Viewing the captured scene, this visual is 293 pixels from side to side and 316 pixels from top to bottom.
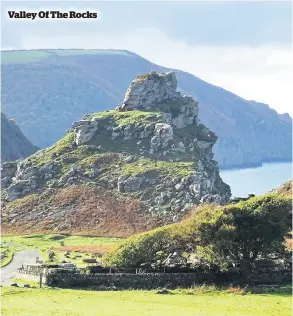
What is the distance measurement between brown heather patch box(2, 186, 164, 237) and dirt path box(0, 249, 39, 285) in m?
33.5

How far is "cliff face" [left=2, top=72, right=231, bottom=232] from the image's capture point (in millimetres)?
146750

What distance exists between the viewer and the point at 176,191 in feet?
480

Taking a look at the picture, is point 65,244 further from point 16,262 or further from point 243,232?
point 243,232

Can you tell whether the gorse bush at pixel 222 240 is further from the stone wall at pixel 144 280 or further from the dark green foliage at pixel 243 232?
the stone wall at pixel 144 280

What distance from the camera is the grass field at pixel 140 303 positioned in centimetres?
4131

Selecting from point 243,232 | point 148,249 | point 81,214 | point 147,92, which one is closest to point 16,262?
point 148,249

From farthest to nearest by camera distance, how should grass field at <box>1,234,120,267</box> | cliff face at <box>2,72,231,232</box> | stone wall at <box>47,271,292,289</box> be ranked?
cliff face at <box>2,72,231,232</box>
grass field at <box>1,234,120,267</box>
stone wall at <box>47,271,292,289</box>

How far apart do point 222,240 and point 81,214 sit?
88532mm

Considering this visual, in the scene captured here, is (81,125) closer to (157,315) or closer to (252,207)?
(252,207)

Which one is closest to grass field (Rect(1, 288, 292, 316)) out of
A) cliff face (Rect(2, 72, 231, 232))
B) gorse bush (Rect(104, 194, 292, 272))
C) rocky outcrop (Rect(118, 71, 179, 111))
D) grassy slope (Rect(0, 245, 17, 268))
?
gorse bush (Rect(104, 194, 292, 272))

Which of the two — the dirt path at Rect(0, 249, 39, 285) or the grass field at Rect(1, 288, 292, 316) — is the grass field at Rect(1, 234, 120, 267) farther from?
the grass field at Rect(1, 288, 292, 316)

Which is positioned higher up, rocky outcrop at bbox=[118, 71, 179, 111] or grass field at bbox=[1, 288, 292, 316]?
rocky outcrop at bbox=[118, 71, 179, 111]

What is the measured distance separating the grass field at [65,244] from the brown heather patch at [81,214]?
713 cm

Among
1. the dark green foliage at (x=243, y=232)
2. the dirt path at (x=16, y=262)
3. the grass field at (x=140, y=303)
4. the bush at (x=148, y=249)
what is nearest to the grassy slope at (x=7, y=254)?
the dirt path at (x=16, y=262)
